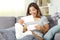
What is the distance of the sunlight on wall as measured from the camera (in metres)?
3.55

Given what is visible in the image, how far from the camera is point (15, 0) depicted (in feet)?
11.6


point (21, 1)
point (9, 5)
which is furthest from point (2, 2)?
point (21, 1)

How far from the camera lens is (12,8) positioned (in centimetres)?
359

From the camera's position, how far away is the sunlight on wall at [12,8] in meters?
3.55

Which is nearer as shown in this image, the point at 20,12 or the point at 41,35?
the point at 41,35

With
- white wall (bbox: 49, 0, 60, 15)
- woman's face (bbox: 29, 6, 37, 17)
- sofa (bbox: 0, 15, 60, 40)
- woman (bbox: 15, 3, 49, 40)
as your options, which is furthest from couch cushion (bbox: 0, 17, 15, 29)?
white wall (bbox: 49, 0, 60, 15)

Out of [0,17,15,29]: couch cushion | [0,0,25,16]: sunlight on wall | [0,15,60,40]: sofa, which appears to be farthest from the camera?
[0,0,25,16]: sunlight on wall

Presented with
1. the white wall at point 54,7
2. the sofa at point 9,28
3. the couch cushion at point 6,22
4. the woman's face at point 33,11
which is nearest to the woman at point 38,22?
the woman's face at point 33,11

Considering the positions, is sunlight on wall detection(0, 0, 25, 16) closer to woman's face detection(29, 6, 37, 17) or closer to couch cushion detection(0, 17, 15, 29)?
couch cushion detection(0, 17, 15, 29)

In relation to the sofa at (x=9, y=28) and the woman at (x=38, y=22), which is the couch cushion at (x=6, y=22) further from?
the woman at (x=38, y=22)

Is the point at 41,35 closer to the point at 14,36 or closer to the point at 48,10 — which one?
the point at 14,36

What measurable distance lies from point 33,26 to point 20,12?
2.98ft

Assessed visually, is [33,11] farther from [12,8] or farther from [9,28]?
[12,8]

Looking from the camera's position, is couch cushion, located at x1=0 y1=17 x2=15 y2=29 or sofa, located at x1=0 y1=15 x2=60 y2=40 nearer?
sofa, located at x1=0 y1=15 x2=60 y2=40
